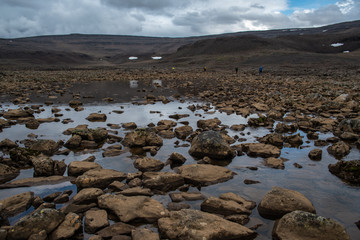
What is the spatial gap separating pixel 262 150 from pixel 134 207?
12.9 ft

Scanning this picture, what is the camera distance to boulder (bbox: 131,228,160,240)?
364cm

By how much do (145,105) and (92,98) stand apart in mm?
4659

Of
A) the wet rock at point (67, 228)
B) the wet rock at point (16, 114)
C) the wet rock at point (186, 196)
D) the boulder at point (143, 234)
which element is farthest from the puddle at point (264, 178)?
the wet rock at point (16, 114)

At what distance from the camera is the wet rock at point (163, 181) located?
5.30 m

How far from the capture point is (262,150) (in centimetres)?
703

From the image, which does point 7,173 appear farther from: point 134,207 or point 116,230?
point 116,230

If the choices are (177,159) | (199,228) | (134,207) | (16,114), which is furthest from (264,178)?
(16,114)

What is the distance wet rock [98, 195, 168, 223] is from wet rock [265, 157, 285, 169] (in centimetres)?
309

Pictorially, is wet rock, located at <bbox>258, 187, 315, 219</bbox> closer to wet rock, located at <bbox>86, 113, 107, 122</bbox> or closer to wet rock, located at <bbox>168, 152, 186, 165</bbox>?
wet rock, located at <bbox>168, 152, 186, 165</bbox>

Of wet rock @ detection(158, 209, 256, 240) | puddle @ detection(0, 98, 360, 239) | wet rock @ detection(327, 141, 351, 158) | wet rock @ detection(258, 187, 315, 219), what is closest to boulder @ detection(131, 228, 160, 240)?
wet rock @ detection(158, 209, 256, 240)

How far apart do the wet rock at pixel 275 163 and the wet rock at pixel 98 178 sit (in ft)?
11.1

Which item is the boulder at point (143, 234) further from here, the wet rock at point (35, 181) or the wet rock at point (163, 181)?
the wet rock at point (35, 181)

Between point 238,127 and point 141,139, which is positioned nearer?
point 141,139

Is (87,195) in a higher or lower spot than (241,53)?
lower
